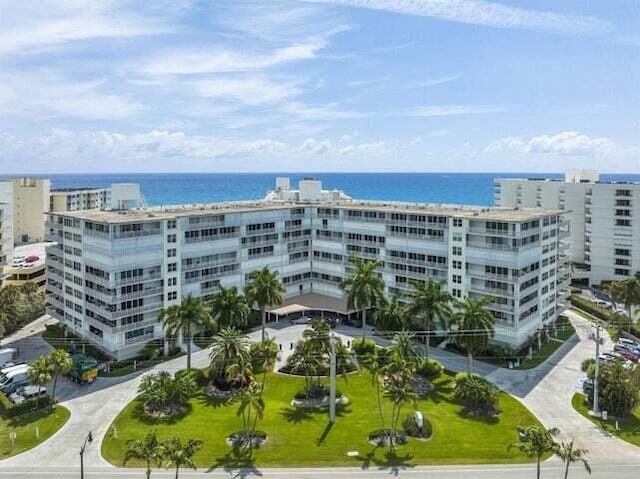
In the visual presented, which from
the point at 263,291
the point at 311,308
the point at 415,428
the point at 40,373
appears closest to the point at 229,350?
the point at 263,291

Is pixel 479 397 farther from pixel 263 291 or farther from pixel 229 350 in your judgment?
pixel 263 291

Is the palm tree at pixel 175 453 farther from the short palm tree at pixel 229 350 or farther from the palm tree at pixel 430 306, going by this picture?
the palm tree at pixel 430 306

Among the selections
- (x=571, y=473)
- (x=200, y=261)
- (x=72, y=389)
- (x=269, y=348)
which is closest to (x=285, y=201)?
(x=200, y=261)

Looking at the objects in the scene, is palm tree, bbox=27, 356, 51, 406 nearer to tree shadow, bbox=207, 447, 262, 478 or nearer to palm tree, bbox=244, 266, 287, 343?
tree shadow, bbox=207, 447, 262, 478

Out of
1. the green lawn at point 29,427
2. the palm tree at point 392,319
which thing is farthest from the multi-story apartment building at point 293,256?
the green lawn at point 29,427

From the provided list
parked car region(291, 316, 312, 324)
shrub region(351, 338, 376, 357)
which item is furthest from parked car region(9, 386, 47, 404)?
shrub region(351, 338, 376, 357)

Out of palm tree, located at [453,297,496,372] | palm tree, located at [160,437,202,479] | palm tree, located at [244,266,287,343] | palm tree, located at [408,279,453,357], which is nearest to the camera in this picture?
palm tree, located at [160,437,202,479]

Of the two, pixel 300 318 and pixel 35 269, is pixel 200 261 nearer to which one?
pixel 300 318
